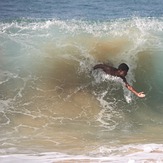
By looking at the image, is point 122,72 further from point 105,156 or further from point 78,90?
point 105,156

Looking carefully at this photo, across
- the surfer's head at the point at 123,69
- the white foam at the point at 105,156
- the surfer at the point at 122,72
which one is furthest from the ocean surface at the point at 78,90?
the surfer's head at the point at 123,69

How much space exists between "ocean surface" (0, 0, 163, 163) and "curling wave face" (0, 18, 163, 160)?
0.02 m

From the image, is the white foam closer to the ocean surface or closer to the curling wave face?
the ocean surface

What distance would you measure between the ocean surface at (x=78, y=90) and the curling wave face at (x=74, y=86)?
22 millimetres

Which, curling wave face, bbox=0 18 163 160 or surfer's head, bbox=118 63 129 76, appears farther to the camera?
surfer's head, bbox=118 63 129 76

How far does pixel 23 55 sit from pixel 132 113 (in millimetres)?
4250

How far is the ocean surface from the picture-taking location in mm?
7258

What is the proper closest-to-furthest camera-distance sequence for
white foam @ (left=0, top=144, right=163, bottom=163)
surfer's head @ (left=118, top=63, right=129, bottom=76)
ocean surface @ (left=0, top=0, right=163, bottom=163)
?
white foam @ (left=0, top=144, right=163, bottom=163), ocean surface @ (left=0, top=0, right=163, bottom=163), surfer's head @ (left=118, top=63, right=129, bottom=76)

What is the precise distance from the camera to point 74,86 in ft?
36.0

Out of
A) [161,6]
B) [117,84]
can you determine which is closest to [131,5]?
[161,6]

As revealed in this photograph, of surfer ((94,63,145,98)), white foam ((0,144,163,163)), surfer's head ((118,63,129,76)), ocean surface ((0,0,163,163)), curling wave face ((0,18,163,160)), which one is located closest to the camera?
white foam ((0,144,163,163))

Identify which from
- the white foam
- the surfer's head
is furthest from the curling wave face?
the surfer's head

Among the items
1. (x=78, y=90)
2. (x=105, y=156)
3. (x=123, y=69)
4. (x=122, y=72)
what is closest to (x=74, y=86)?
(x=78, y=90)

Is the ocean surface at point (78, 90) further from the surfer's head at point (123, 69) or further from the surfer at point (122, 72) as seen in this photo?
the surfer's head at point (123, 69)
